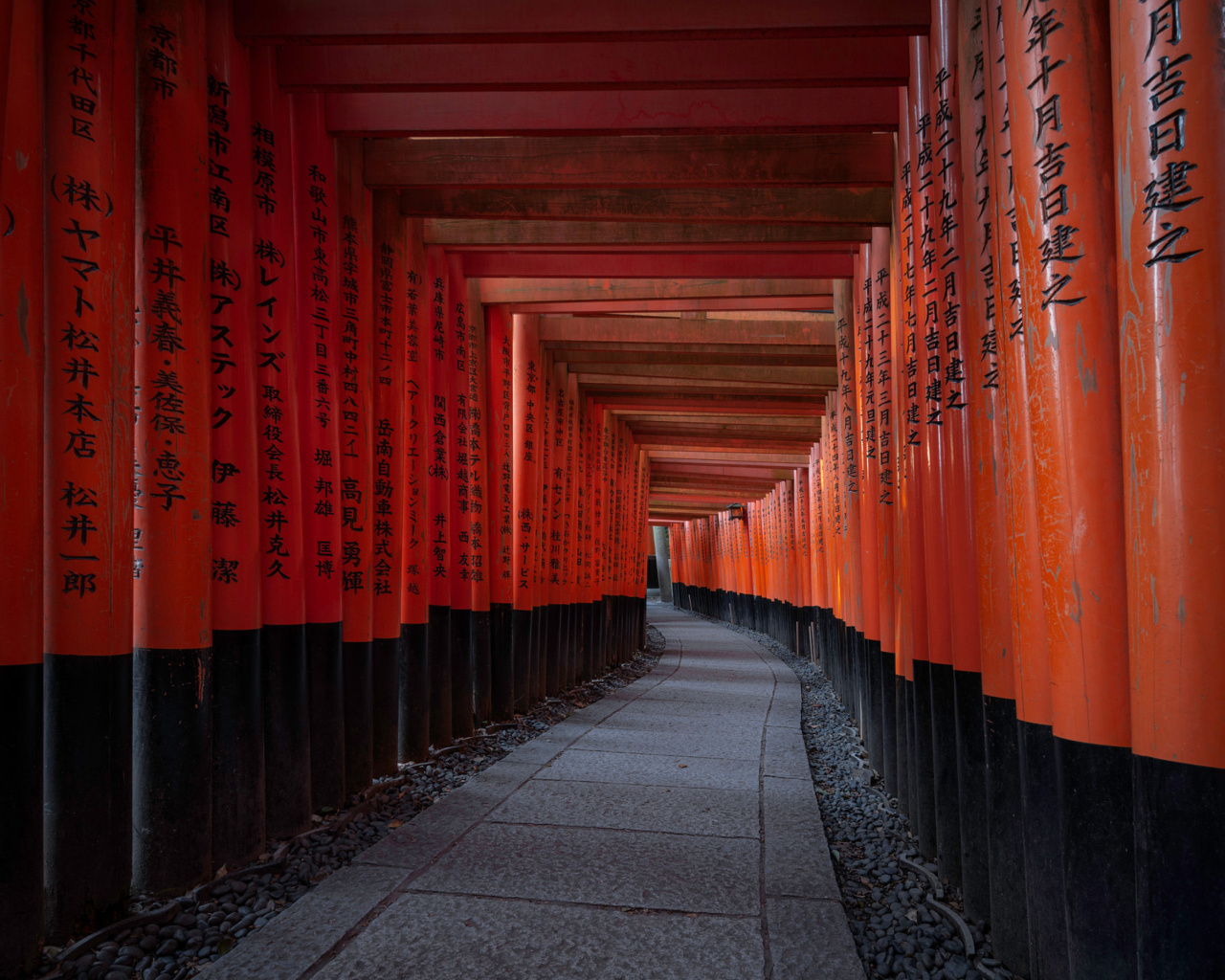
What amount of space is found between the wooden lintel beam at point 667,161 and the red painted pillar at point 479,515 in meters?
2.19

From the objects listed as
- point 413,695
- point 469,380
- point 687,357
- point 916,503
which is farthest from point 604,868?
point 687,357

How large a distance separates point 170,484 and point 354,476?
1.56 m

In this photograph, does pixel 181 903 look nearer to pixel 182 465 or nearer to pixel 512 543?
pixel 182 465

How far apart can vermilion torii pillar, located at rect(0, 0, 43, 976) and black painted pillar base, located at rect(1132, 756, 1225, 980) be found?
10.5 ft

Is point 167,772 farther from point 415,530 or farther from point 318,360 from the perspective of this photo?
point 415,530

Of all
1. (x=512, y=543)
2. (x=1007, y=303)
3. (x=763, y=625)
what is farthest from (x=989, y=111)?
(x=763, y=625)

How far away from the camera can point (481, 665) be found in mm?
7508

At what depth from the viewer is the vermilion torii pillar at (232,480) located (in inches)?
147

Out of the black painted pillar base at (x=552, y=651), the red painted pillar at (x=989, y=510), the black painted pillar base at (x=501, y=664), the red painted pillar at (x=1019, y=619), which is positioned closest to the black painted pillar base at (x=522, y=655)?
the black painted pillar base at (x=501, y=664)

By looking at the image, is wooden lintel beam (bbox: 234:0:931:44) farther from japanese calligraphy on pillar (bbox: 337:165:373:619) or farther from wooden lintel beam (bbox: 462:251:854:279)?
wooden lintel beam (bbox: 462:251:854:279)

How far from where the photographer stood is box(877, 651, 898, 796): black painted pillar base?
16.9 ft

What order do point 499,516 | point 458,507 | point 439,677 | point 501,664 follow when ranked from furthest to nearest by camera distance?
→ 1. point 499,516
2. point 501,664
3. point 458,507
4. point 439,677

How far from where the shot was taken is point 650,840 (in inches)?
163

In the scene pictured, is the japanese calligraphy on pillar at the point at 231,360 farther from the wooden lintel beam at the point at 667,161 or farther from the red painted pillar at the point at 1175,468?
the red painted pillar at the point at 1175,468
